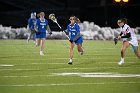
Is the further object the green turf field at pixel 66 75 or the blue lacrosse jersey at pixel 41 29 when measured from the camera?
the blue lacrosse jersey at pixel 41 29

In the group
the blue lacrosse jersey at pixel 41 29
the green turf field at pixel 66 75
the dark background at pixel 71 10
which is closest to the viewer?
the green turf field at pixel 66 75

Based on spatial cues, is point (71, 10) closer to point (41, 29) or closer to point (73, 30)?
point (41, 29)

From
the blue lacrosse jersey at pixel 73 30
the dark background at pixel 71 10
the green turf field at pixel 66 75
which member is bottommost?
the green turf field at pixel 66 75

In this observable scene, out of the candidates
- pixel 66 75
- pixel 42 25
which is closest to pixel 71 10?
pixel 42 25

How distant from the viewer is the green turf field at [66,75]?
1217 centimetres

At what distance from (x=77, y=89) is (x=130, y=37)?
20.9ft

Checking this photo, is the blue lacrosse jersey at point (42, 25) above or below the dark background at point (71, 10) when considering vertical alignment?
below

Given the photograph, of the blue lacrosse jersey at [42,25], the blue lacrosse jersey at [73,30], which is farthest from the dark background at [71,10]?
the blue lacrosse jersey at [73,30]

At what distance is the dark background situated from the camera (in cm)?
3575

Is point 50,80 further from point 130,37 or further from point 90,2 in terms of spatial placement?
point 90,2

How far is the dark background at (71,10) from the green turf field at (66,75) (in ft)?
48.7

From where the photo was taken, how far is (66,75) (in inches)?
579

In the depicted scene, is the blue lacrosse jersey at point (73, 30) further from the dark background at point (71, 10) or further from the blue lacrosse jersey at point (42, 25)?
the dark background at point (71, 10)

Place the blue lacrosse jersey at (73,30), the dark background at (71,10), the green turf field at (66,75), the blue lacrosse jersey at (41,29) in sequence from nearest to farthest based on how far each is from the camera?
1. the green turf field at (66,75)
2. the blue lacrosse jersey at (73,30)
3. the blue lacrosse jersey at (41,29)
4. the dark background at (71,10)
